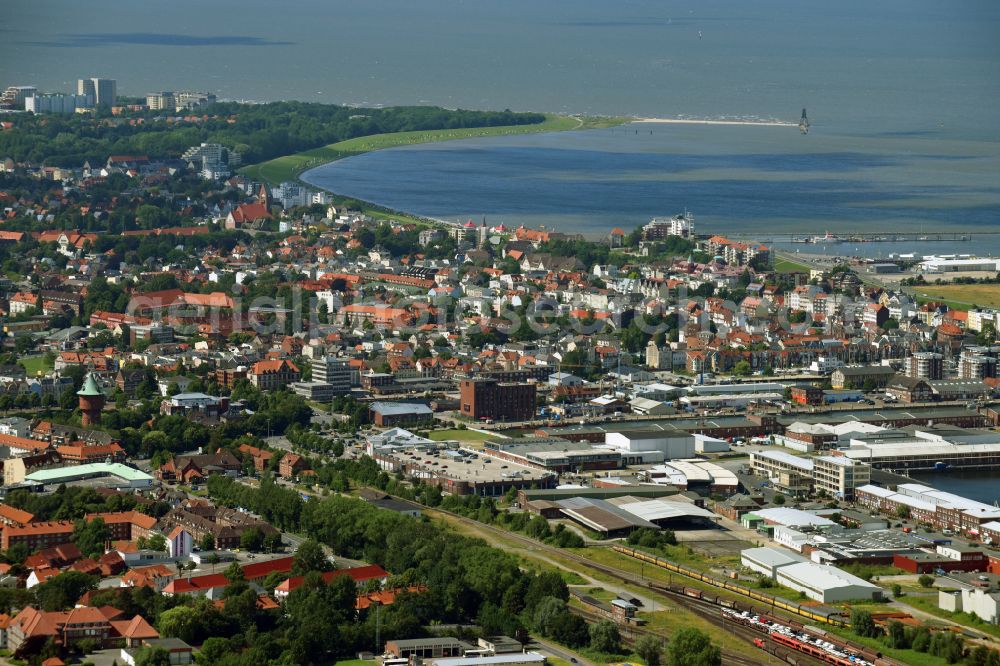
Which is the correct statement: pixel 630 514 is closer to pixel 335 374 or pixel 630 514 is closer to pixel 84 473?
pixel 84 473

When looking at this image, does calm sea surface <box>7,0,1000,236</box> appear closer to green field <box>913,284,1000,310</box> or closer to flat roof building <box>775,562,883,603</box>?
green field <box>913,284,1000,310</box>

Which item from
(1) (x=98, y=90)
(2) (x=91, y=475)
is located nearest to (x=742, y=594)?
(2) (x=91, y=475)

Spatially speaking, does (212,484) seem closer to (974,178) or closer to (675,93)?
(974,178)

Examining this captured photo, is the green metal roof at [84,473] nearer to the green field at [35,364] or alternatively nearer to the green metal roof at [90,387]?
the green metal roof at [90,387]

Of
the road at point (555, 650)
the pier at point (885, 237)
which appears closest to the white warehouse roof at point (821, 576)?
the road at point (555, 650)

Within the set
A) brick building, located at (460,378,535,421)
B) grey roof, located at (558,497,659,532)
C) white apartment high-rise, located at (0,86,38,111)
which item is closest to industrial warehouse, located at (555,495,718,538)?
grey roof, located at (558,497,659,532)

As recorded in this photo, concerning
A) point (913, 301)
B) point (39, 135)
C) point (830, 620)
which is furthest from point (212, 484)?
point (39, 135)
